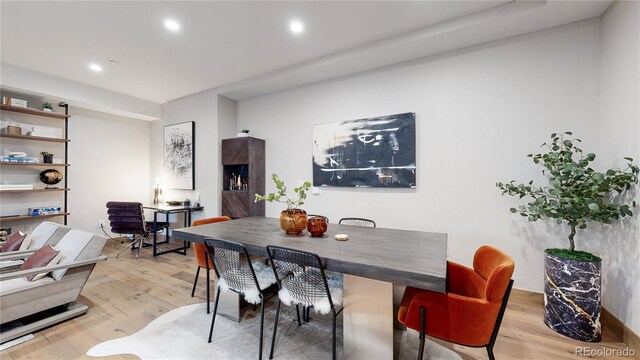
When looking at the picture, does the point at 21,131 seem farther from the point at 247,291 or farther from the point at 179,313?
the point at 247,291

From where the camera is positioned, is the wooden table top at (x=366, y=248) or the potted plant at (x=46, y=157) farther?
the potted plant at (x=46, y=157)

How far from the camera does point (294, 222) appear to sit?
2236mm

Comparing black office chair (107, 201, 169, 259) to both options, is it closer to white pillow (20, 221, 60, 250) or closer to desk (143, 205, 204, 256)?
desk (143, 205, 204, 256)

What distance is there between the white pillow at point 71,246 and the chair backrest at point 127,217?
1510mm

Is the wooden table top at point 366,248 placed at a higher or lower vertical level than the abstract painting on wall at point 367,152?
lower

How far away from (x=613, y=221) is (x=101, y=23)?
5.22 metres

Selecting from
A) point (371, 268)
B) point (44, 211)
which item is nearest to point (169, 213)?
point (44, 211)

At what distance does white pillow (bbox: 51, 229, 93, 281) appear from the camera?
2.31m

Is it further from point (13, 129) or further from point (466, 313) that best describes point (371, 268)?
point (13, 129)

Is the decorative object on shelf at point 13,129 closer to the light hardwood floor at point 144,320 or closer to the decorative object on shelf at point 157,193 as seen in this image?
the decorative object on shelf at point 157,193

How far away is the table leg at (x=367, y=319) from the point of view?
1651 millimetres

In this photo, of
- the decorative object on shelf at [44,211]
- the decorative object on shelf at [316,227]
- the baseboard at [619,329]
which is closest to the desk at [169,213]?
the decorative object on shelf at [44,211]

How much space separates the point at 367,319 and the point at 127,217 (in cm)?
429

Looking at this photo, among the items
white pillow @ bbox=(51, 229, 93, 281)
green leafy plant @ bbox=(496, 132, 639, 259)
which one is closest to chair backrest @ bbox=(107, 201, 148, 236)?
white pillow @ bbox=(51, 229, 93, 281)
